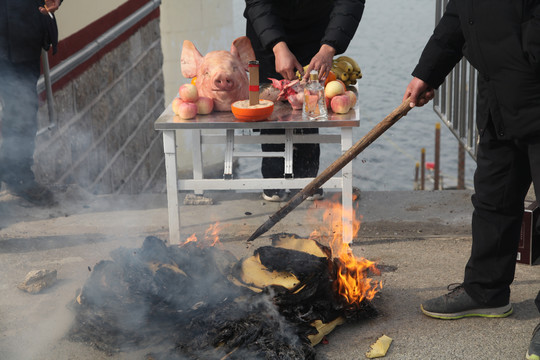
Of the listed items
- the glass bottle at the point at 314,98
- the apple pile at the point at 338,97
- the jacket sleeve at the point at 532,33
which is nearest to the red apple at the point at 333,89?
the apple pile at the point at 338,97

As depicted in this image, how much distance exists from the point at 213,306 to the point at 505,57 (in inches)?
78.3

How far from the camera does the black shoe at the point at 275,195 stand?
577 centimetres

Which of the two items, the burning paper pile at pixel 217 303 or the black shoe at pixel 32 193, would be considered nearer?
the burning paper pile at pixel 217 303

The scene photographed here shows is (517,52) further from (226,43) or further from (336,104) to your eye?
(226,43)

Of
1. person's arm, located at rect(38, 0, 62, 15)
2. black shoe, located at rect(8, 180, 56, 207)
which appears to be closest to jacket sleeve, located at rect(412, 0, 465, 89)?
person's arm, located at rect(38, 0, 62, 15)

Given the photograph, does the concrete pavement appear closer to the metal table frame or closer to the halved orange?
the metal table frame

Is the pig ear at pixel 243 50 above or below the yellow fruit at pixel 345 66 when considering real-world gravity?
above

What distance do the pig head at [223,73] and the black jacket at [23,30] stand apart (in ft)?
4.05

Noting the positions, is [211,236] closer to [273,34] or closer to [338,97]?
[338,97]

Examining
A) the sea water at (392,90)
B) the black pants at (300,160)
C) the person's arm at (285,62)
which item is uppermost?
the person's arm at (285,62)

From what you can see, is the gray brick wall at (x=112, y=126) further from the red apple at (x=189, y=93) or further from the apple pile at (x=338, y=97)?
the apple pile at (x=338, y=97)

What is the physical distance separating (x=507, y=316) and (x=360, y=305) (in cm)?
84

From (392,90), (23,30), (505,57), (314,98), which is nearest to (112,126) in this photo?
(23,30)

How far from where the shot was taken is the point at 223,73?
4680 mm
